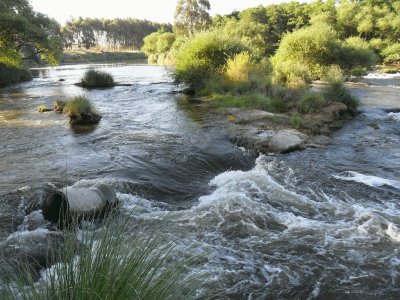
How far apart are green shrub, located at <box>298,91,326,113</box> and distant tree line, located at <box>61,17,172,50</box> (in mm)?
91569

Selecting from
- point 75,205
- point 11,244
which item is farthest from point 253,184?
point 11,244

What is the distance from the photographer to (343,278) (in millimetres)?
4516

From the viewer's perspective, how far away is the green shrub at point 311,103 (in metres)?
14.0

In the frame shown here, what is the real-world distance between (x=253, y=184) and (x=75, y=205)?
145 inches

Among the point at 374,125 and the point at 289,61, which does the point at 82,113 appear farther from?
the point at 289,61

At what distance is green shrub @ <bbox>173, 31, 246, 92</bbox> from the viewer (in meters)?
18.8

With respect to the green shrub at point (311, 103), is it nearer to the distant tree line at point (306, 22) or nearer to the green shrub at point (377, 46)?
the distant tree line at point (306, 22)

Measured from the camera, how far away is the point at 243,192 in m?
7.05

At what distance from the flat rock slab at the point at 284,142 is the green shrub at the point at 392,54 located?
118ft

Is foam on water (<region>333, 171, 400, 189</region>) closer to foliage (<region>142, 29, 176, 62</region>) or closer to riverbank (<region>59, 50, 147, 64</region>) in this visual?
foliage (<region>142, 29, 176, 62</region>)

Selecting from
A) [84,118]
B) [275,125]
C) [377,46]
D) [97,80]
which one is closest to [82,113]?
[84,118]

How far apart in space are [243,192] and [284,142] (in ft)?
12.2

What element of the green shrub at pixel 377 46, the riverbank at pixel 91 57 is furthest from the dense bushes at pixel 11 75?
the riverbank at pixel 91 57

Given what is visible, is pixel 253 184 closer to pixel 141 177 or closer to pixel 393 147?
pixel 141 177
